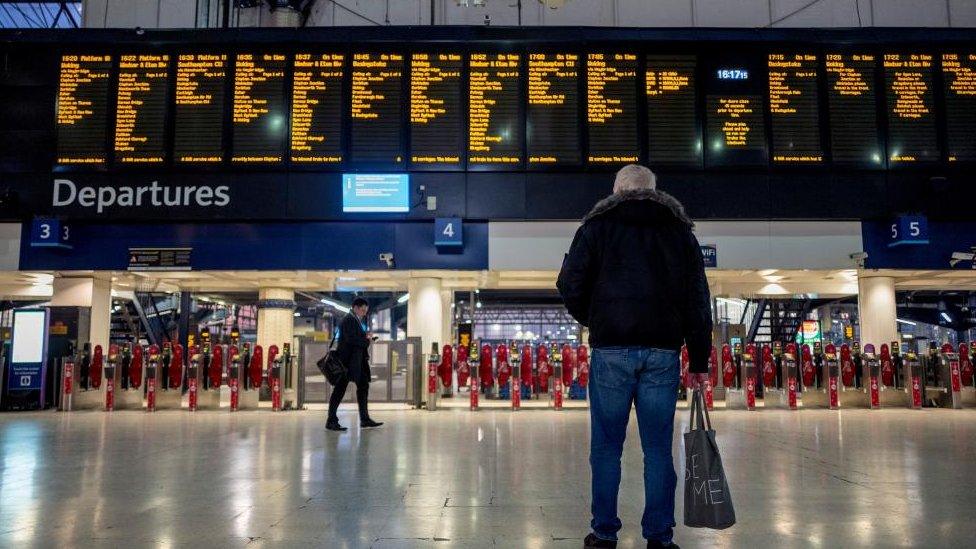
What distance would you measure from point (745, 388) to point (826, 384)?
1490 mm

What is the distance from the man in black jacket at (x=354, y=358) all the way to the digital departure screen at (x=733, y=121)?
236 inches

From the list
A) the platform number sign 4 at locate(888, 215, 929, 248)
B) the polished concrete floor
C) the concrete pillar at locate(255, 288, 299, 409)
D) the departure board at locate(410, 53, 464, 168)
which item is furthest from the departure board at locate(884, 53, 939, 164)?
the concrete pillar at locate(255, 288, 299, 409)

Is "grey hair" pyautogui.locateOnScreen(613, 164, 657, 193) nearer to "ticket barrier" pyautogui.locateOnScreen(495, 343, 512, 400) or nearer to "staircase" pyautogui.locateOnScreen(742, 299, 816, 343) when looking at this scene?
"ticket barrier" pyautogui.locateOnScreen(495, 343, 512, 400)

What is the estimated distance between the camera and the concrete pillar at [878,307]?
1249 centimetres

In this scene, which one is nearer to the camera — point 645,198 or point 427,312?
point 645,198

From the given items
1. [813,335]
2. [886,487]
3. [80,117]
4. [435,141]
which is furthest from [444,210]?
[813,335]

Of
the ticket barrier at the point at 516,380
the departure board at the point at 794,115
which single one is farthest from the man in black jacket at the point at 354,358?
the departure board at the point at 794,115

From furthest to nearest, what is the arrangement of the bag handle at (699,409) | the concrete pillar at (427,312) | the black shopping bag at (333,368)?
the concrete pillar at (427,312) < the black shopping bag at (333,368) < the bag handle at (699,409)

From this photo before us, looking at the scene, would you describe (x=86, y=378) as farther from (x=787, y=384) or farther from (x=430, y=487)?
(x=787, y=384)

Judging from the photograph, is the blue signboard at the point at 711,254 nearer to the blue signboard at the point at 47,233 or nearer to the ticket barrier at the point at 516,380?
the ticket barrier at the point at 516,380

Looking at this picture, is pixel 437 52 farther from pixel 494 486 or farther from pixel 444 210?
pixel 494 486

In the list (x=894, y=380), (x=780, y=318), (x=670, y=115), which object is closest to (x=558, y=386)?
(x=670, y=115)

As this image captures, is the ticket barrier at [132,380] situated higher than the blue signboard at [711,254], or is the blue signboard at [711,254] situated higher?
the blue signboard at [711,254]

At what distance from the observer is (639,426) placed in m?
3.13
